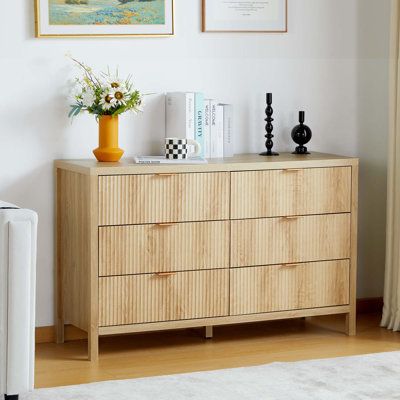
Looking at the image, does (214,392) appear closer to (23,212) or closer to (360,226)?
(23,212)

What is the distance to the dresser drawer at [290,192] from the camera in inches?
160

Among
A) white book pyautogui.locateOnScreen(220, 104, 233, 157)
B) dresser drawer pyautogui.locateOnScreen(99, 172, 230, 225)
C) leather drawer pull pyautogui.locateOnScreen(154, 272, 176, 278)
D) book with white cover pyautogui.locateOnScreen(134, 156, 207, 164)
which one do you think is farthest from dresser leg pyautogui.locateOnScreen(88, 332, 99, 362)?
white book pyautogui.locateOnScreen(220, 104, 233, 157)

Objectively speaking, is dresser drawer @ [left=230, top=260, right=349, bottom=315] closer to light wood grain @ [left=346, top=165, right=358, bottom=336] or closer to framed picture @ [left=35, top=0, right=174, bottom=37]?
light wood grain @ [left=346, top=165, right=358, bottom=336]

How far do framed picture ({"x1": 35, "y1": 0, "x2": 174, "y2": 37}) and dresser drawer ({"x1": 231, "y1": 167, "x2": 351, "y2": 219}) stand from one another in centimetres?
80

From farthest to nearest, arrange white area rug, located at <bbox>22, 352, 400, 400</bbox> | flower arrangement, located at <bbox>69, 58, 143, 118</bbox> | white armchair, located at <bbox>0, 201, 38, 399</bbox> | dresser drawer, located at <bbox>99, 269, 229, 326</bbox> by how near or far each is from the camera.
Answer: flower arrangement, located at <bbox>69, 58, 143, 118</bbox> < dresser drawer, located at <bbox>99, 269, 229, 326</bbox> < white area rug, located at <bbox>22, 352, 400, 400</bbox> < white armchair, located at <bbox>0, 201, 38, 399</bbox>

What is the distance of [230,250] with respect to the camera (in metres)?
4.07

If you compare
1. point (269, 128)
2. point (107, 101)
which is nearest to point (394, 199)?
point (269, 128)

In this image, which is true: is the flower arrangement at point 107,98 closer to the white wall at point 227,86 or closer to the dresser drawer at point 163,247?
the white wall at point 227,86

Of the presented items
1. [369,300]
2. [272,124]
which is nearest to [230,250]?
[272,124]

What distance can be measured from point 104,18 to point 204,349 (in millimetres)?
1522

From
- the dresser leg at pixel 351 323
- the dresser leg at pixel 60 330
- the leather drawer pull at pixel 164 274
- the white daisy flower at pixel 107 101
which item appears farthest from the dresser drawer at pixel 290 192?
→ the dresser leg at pixel 60 330

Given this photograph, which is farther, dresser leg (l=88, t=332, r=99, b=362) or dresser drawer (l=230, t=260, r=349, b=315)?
dresser drawer (l=230, t=260, r=349, b=315)

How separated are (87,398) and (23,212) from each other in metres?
0.72

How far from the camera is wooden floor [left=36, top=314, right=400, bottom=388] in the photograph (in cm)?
378
